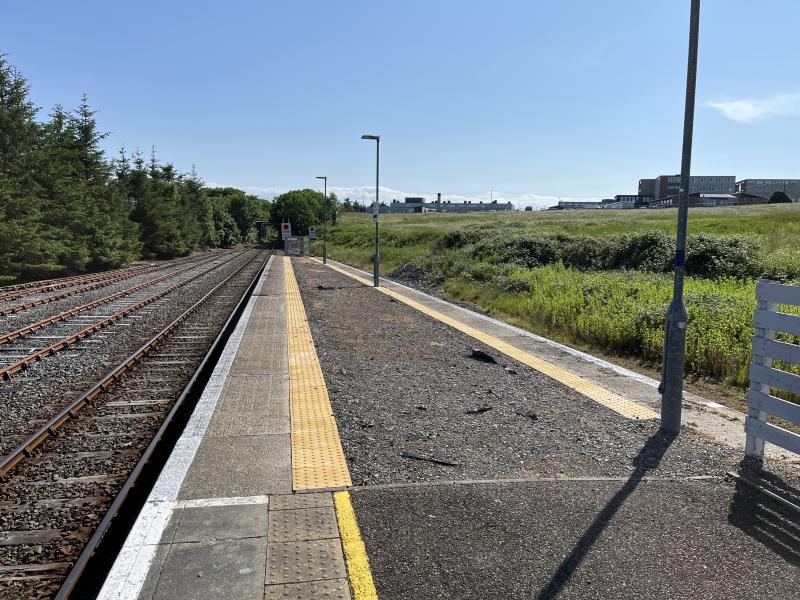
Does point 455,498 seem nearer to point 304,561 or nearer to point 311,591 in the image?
point 304,561

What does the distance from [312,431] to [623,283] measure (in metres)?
12.7

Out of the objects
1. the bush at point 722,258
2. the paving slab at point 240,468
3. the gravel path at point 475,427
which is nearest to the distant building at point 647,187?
the bush at point 722,258

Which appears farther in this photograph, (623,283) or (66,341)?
(623,283)

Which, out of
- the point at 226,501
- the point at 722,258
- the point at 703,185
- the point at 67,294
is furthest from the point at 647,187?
the point at 226,501

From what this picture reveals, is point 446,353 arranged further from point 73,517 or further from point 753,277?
point 753,277

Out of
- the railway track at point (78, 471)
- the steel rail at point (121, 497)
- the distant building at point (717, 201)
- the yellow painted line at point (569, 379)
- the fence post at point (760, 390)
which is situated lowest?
the railway track at point (78, 471)

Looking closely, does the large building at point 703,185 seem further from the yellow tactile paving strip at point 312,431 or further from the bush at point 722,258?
the yellow tactile paving strip at point 312,431

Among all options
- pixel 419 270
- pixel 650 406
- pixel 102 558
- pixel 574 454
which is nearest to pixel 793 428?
pixel 650 406

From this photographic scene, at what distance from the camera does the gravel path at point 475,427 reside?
517 cm

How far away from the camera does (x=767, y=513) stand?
430 cm

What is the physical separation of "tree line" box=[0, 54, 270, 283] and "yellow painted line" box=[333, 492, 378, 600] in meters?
23.9

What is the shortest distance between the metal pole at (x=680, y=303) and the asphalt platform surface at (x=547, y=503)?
0.34 meters

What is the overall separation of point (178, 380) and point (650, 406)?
22.8ft

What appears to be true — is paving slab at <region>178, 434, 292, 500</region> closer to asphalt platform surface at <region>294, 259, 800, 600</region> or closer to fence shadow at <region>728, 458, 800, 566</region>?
asphalt platform surface at <region>294, 259, 800, 600</region>
